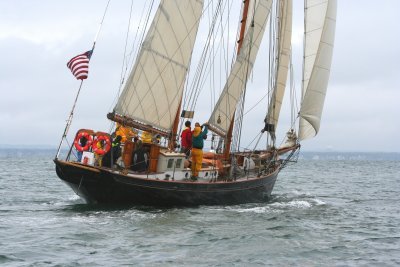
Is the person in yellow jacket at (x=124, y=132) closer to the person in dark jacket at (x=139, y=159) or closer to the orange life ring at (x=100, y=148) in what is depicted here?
the person in dark jacket at (x=139, y=159)

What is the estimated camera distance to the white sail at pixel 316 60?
31453mm

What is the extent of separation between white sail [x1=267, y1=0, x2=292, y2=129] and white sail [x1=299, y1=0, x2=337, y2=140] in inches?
61.7

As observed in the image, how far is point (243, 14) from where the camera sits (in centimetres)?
3002

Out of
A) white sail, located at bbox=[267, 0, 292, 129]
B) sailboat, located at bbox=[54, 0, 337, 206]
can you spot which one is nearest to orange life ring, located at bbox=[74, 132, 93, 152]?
sailboat, located at bbox=[54, 0, 337, 206]

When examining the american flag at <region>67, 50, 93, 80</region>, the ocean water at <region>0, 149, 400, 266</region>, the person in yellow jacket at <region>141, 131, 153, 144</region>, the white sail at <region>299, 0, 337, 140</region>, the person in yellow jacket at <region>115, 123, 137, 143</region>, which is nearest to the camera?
the ocean water at <region>0, 149, 400, 266</region>

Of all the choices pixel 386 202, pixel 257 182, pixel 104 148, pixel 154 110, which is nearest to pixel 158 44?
pixel 154 110

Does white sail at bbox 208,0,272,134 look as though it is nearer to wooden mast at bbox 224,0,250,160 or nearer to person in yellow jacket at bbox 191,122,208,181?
wooden mast at bbox 224,0,250,160

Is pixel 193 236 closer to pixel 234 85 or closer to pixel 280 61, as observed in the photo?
pixel 234 85

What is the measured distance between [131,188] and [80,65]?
4.80 m

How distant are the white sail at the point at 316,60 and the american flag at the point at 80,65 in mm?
11237

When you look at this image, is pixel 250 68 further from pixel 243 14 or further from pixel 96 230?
pixel 96 230

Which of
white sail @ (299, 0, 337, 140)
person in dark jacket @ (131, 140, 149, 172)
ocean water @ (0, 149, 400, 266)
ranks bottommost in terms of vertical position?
ocean water @ (0, 149, 400, 266)

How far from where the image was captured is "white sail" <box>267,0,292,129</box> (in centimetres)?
3362

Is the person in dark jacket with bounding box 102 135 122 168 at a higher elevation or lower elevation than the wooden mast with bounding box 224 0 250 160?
lower
